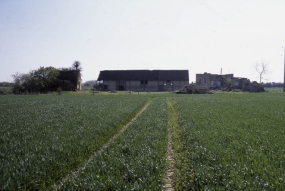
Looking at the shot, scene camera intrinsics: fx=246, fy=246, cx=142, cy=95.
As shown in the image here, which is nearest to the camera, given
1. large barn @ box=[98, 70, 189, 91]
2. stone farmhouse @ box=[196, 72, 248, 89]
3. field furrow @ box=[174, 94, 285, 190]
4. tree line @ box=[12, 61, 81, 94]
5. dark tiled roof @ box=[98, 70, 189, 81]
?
field furrow @ box=[174, 94, 285, 190]

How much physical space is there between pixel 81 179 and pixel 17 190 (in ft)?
4.28

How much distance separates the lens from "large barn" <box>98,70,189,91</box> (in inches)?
3081

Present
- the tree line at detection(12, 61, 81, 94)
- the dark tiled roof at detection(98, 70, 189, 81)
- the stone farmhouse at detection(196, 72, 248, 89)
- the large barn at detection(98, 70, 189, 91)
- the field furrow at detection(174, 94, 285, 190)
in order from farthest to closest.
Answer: the stone farmhouse at detection(196, 72, 248, 89) → the dark tiled roof at detection(98, 70, 189, 81) → the large barn at detection(98, 70, 189, 91) → the tree line at detection(12, 61, 81, 94) → the field furrow at detection(174, 94, 285, 190)

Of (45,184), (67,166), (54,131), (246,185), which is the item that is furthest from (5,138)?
(246,185)

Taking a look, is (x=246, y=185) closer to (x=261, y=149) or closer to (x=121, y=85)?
(x=261, y=149)

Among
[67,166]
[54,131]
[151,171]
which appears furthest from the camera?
[54,131]

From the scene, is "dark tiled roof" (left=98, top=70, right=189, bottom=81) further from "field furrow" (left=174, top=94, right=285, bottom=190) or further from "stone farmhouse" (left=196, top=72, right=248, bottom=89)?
"field furrow" (left=174, top=94, right=285, bottom=190)

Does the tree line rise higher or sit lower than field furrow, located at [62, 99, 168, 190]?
higher

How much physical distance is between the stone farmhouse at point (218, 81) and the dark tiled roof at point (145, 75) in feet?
26.4

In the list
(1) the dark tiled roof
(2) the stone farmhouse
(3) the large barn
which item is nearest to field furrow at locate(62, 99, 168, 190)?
(3) the large barn

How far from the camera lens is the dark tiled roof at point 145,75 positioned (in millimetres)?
78812

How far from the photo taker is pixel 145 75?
8000 cm

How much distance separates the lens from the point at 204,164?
6.60 m

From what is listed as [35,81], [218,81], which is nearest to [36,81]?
[35,81]
